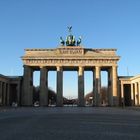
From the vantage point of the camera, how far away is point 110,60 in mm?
98875

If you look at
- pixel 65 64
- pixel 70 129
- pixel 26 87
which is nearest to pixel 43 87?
pixel 26 87

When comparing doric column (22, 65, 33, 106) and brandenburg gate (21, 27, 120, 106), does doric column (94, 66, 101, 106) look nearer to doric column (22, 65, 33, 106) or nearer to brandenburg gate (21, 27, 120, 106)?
brandenburg gate (21, 27, 120, 106)

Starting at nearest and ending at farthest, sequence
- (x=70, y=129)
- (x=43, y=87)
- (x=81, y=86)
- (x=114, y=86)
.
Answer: (x=70, y=129) < (x=114, y=86) < (x=43, y=87) < (x=81, y=86)

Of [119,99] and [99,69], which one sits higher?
[99,69]

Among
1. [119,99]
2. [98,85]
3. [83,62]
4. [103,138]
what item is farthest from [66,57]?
[103,138]

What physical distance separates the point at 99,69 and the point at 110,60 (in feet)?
12.5

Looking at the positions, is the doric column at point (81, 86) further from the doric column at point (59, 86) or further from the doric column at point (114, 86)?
the doric column at point (114, 86)

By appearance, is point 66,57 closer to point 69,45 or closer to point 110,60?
point 69,45

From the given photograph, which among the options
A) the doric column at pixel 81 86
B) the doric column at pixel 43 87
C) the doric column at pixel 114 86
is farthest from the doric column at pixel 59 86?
the doric column at pixel 114 86

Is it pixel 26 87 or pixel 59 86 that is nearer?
pixel 26 87

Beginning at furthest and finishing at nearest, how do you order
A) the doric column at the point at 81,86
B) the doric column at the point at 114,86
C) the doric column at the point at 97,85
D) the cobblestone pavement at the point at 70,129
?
the doric column at the point at 81,86
the doric column at the point at 97,85
the doric column at the point at 114,86
the cobblestone pavement at the point at 70,129

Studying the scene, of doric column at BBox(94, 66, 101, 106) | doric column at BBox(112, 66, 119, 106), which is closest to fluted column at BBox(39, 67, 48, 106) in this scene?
doric column at BBox(94, 66, 101, 106)

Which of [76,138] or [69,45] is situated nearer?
Answer: [76,138]

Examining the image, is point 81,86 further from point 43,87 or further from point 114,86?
point 43,87
